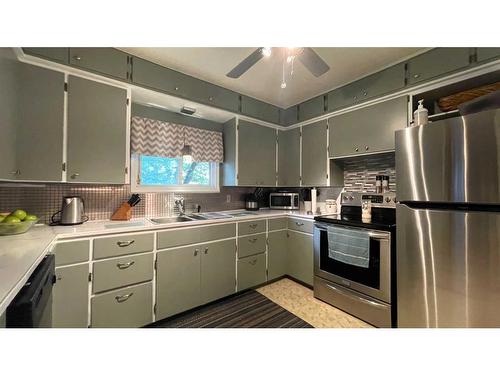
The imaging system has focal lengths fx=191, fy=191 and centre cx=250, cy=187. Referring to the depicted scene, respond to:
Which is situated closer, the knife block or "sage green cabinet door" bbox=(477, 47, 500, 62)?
"sage green cabinet door" bbox=(477, 47, 500, 62)

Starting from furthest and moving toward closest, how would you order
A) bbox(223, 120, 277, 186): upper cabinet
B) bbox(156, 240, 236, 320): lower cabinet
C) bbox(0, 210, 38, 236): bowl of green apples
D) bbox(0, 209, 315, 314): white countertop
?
bbox(223, 120, 277, 186): upper cabinet, bbox(156, 240, 236, 320): lower cabinet, bbox(0, 210, 38, 236): bowl of green apples, bbox(0, 209, 315, 314): white countertop

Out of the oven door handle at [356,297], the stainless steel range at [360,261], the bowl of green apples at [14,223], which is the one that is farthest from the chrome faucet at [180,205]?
the oven door handle at [356,297]

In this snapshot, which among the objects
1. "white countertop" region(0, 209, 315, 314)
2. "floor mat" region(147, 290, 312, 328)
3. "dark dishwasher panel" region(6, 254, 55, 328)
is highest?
"white countertop" region(0, 209, 315, 314)

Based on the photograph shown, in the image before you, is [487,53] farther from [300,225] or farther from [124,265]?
[124,265]

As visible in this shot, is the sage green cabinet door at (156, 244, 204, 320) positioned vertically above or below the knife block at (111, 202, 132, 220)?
below

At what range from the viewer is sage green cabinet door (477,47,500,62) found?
1.29 metres

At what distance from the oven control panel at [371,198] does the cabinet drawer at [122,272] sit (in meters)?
2.17

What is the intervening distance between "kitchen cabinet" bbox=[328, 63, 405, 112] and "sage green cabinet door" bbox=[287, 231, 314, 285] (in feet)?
5.25

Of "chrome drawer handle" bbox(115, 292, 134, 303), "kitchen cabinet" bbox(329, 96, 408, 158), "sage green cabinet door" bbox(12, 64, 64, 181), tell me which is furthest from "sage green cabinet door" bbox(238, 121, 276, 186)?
"sage green cabinet door" bbox(12, 64, 64, 181)

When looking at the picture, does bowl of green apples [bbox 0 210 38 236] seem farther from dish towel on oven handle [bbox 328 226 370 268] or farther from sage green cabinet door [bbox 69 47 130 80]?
dish towel on oven handle [bbox 328 226 370 268]

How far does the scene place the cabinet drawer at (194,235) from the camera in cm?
165

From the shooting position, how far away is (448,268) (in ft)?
3.80

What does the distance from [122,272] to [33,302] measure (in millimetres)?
782
